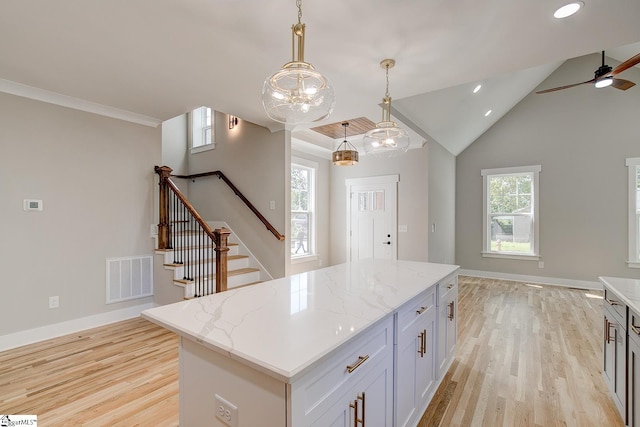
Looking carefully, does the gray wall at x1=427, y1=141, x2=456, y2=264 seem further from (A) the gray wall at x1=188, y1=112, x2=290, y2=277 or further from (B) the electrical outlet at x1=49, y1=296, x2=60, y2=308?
(B) the electrical outlet at x1=49, y1=296, x2=60, y2=308

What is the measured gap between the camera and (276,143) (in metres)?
4.34

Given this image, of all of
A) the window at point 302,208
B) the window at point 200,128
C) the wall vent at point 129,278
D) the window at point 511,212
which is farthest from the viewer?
the window at point 511,212

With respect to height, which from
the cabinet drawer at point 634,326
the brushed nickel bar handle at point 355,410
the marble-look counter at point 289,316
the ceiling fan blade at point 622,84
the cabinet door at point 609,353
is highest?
the ceiling fan blade at point 622,84

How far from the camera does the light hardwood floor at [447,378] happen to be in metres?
2.01

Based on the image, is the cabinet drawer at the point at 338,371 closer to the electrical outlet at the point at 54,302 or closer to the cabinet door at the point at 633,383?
the cabinet door at the point at 633,383

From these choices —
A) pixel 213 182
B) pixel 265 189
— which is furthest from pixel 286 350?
pixel 213 182

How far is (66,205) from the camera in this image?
3328 millimetres

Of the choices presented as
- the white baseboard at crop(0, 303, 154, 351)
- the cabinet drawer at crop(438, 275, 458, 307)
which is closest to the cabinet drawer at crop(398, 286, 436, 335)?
the cabinet drawer at crop(438, 275, 458, 307)

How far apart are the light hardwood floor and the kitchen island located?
65 centimetres

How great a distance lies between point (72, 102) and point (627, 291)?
5200 mm

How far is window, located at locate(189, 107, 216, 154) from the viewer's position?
5.77 meters

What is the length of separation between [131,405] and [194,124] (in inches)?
200

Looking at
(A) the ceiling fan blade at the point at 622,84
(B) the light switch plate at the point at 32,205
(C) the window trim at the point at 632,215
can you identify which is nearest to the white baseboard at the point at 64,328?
(B) the light switch plate at the point at 32,205

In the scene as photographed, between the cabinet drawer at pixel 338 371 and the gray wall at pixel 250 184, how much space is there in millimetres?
2975
